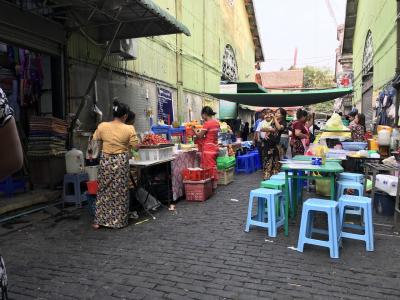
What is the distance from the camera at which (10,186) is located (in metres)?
6.83

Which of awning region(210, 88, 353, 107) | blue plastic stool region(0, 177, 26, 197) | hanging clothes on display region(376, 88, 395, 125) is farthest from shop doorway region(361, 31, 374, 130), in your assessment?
blue plastic stool region(0, 177, 26, 197)

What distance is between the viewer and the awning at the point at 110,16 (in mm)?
6691

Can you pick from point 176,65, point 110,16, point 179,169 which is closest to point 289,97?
point 176,65

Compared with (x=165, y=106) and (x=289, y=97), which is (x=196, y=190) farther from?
(x=165, y=106)

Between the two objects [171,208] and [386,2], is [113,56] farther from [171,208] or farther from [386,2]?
[386,2]

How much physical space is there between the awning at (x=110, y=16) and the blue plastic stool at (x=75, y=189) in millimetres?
3098

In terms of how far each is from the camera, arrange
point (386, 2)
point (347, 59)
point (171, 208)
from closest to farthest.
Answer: point (171, 208) → point (386, 2) → point (347, 59)

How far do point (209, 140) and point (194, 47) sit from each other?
828cm

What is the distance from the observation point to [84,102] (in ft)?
25.5

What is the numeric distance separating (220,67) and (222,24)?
243 centimetres

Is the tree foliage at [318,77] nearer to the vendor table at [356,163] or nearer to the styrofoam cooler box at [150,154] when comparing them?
the vendor table at [356,163]

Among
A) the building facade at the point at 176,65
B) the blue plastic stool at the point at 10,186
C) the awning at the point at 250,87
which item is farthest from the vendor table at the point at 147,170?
the awning at the point at 250,87

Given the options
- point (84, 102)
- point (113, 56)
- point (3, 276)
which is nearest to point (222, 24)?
point (113, 56)

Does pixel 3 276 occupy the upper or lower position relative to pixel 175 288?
upper
